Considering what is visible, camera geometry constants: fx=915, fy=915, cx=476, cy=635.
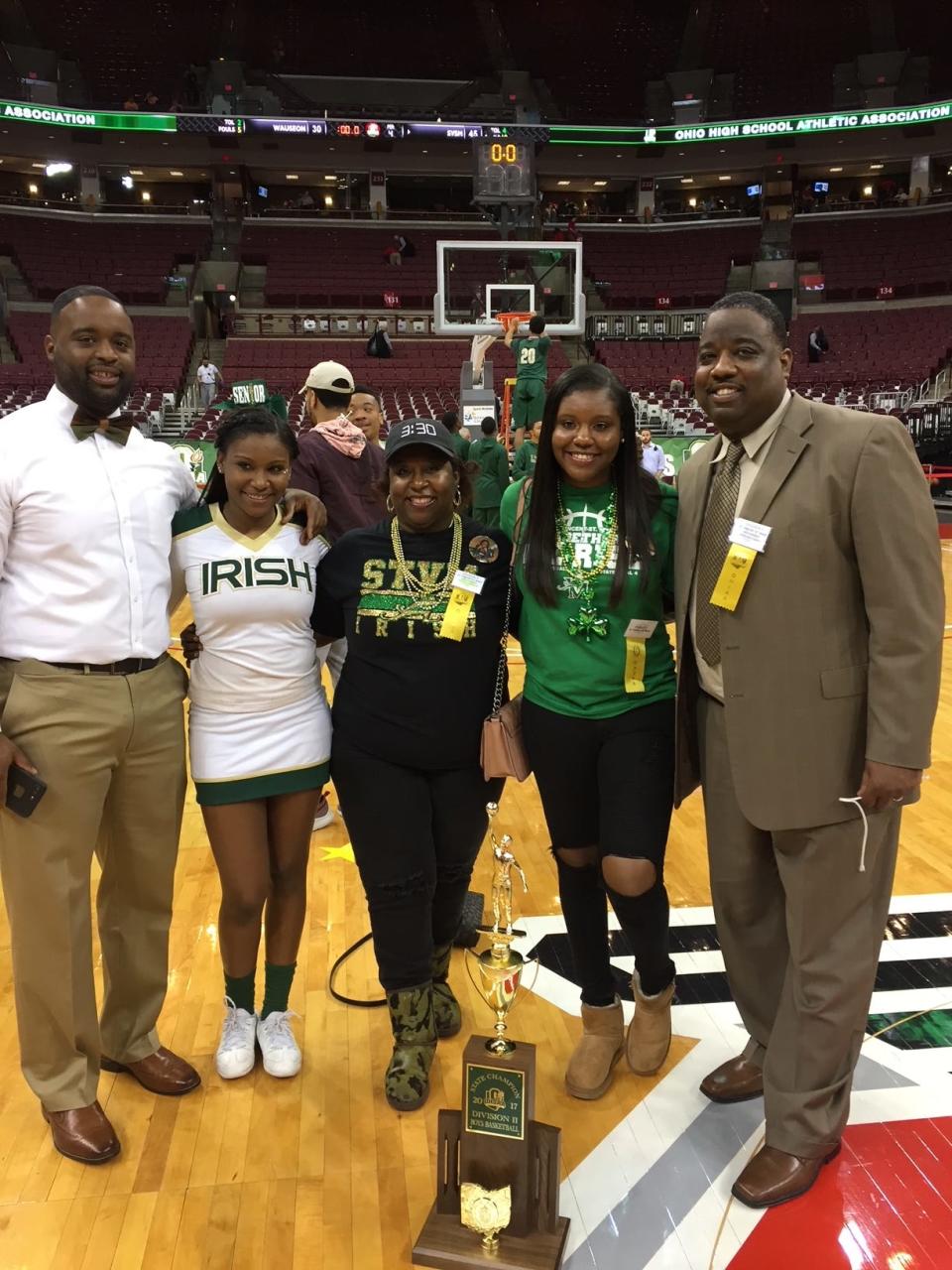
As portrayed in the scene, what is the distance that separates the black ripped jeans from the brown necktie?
585 millimetres

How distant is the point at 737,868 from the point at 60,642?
4.78ft

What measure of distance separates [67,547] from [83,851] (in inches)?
Answer: 24.7

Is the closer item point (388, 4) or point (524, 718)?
point (524, 718)

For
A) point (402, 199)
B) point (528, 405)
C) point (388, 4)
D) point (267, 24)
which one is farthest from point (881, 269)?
point (528, 405)

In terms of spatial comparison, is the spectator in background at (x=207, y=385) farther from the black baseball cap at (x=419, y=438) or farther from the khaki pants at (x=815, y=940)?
the khaki pants at (x=815, y=940)

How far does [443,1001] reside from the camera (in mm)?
2363

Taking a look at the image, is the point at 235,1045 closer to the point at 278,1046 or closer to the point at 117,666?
the point at 278,1046

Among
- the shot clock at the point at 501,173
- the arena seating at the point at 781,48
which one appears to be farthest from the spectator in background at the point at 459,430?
the arena seating at the point at 781,48

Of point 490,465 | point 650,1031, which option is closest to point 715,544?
point 650,1031

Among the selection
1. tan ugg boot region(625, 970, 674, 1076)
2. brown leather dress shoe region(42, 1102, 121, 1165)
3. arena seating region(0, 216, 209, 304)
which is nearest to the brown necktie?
tan ugg boot region(625, 970, 674, 1076)

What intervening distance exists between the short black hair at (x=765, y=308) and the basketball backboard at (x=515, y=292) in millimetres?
9301

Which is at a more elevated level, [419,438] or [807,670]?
[419,438]

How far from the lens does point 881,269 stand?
74.6 ft

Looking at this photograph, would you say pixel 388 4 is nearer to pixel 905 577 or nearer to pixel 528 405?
pixel 528 405
